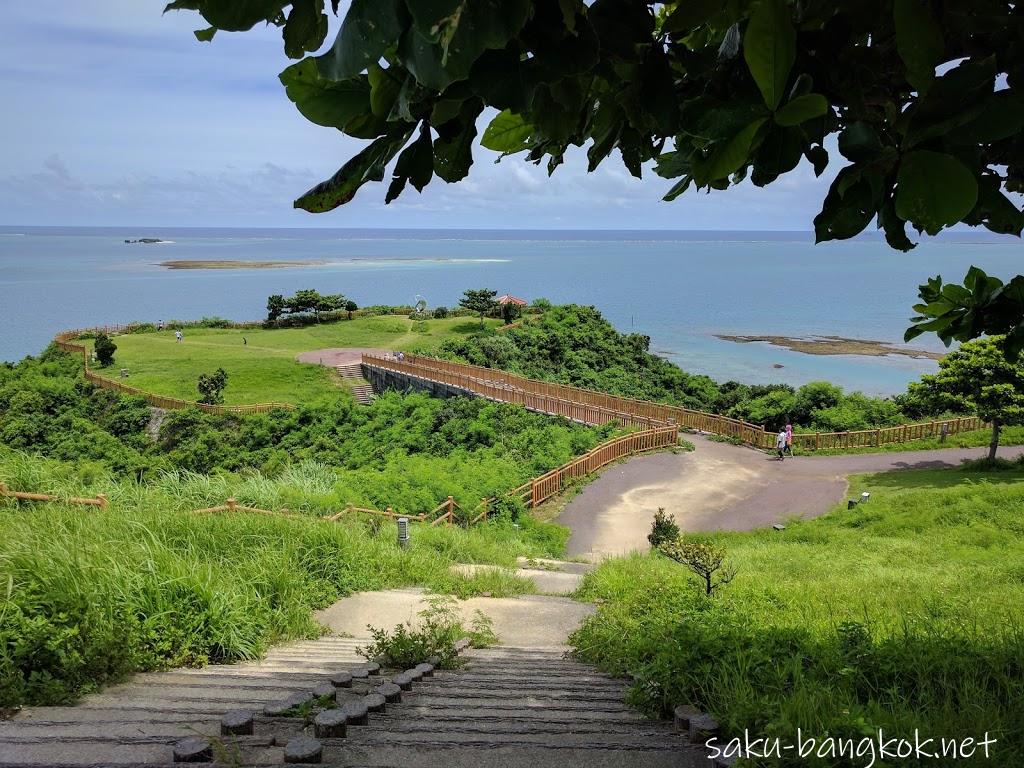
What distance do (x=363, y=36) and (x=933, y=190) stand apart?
1.07 m

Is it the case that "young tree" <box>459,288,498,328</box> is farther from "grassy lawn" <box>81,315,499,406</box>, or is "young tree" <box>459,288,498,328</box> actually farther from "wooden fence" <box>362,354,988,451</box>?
"wooden fence" <box>362,354,988,451</box>

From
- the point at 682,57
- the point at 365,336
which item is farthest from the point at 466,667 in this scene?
the point at 365,336

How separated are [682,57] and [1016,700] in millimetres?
3243

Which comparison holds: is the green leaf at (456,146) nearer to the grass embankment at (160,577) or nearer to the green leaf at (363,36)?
the green leaf at (363,36)

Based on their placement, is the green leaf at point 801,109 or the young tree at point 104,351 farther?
the young tree at point 104,351

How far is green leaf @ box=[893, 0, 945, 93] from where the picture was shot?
129cm

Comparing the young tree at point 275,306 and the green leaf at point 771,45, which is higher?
the green leaf at point 771,45

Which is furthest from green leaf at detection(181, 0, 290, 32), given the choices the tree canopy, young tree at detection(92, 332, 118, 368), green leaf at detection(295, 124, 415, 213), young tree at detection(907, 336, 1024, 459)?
young tree at detection(92, 332, 118, 368)

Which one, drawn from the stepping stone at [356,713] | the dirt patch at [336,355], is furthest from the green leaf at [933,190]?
the dirt patch at [336,355]

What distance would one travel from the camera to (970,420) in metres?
23.1

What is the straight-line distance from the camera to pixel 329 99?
1397 millimetres

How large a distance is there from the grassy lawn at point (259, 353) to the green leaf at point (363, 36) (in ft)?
96.0

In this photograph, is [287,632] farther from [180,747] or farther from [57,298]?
[57,298]

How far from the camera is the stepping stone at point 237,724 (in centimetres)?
298
